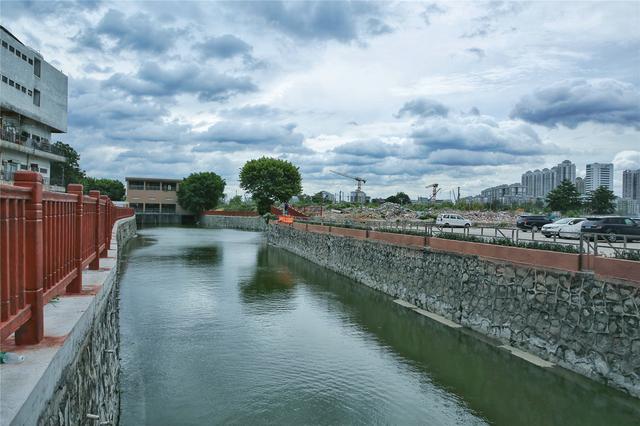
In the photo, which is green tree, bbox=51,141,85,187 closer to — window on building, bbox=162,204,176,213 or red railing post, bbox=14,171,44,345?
window on building, bbox=162,204,176,213

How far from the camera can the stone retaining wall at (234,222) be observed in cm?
8081

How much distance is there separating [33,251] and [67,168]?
200 ft

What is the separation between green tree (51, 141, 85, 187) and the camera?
2098 inches

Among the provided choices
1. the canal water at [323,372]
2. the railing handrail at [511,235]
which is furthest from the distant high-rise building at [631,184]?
the canal water at [323,372]

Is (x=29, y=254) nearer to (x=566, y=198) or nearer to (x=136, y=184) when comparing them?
(x=566, y=198)

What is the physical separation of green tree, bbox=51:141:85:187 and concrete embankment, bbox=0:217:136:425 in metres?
49.6

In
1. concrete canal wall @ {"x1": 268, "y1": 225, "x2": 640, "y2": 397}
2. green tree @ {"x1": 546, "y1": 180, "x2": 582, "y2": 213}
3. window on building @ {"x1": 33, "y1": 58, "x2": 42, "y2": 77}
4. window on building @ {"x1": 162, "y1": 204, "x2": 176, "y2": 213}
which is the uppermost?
window on building @ {"x1": 33, "y1": 58, "x2": 42, "y2": 77}

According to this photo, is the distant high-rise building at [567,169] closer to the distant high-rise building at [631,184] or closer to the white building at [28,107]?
the distant high-rise building at [631,184]

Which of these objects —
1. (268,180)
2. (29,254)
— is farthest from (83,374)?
(268,180)

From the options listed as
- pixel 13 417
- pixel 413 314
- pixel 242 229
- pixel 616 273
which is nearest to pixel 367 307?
pixel 413 314

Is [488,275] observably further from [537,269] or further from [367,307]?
[367,307]

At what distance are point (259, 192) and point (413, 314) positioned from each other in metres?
57.6

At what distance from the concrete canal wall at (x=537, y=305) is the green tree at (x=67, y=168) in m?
43.9

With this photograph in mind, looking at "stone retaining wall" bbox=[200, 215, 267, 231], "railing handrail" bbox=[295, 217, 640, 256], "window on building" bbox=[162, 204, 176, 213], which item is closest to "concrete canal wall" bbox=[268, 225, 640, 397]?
"railing handrail" bbox=[295, 217, 640, 256]
